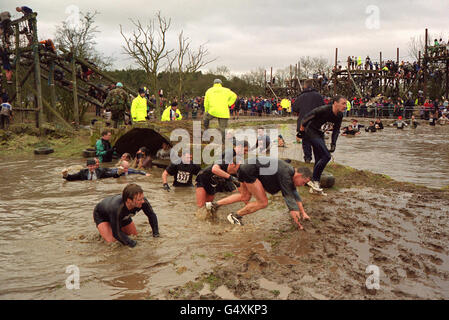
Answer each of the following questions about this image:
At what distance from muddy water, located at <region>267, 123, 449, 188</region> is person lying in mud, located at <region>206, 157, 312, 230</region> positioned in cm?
441

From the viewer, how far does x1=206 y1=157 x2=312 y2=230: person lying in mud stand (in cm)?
526

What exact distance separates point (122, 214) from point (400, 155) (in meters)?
10.6

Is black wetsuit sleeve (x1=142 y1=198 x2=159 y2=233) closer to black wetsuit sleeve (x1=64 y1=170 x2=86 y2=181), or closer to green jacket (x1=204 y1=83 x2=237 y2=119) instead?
black wetsuit sleeve (x1=64 y1=170 x2=86 y2=181)

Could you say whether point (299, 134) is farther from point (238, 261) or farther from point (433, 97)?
point (433, 97)

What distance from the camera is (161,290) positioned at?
3758 mm

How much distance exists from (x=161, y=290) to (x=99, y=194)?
482 cm

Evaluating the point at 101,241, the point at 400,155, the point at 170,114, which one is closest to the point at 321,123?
the point at 101,241

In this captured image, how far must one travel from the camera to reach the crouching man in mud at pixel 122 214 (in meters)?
4.80

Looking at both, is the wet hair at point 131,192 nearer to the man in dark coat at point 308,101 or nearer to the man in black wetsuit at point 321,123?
the man in black wetsuit at point 321,123

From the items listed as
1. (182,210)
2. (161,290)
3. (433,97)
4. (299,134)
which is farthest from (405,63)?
(161,290)

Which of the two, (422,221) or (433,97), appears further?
(433,97)

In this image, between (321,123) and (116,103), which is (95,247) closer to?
(321,123)
